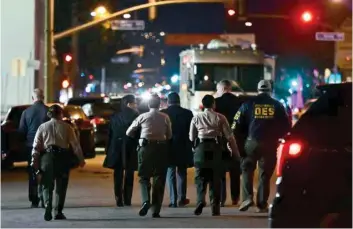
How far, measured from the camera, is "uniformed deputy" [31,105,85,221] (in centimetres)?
1229

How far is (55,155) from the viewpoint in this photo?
12367mm

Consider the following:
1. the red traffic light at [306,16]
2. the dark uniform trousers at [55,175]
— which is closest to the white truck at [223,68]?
the red traffic light at [306,16]

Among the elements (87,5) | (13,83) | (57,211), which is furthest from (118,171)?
(87,5)

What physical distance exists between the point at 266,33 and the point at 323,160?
78.9m

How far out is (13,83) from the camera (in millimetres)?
34688

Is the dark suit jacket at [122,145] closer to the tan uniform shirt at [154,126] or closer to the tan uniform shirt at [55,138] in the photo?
the tan uniform shirt at [154,126]

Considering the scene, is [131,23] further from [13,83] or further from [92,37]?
[92,37]

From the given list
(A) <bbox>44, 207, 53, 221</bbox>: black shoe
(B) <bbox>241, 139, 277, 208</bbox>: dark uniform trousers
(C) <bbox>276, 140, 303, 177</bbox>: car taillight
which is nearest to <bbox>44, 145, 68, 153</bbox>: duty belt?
(A) <bbox>44, 207, 53, 221</bbox>: black shoe

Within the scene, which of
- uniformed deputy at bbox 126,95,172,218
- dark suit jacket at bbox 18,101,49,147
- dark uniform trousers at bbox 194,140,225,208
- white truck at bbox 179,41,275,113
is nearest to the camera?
uniformed deputy at bbox 126,95,172,218

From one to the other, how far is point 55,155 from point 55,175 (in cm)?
29

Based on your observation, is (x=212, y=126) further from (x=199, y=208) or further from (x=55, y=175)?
(x=55, y=175)

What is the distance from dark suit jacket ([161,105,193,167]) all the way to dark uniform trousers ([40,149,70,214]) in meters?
2.05

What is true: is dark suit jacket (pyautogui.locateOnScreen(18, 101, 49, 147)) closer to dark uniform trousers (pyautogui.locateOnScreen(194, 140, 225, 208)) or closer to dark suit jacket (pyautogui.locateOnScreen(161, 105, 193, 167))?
dark suit jacket (pyautogui.locateOnScreen(161, 105, 193, 167))

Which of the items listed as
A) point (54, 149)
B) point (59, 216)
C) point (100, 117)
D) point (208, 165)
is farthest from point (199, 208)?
point (100, 117)
